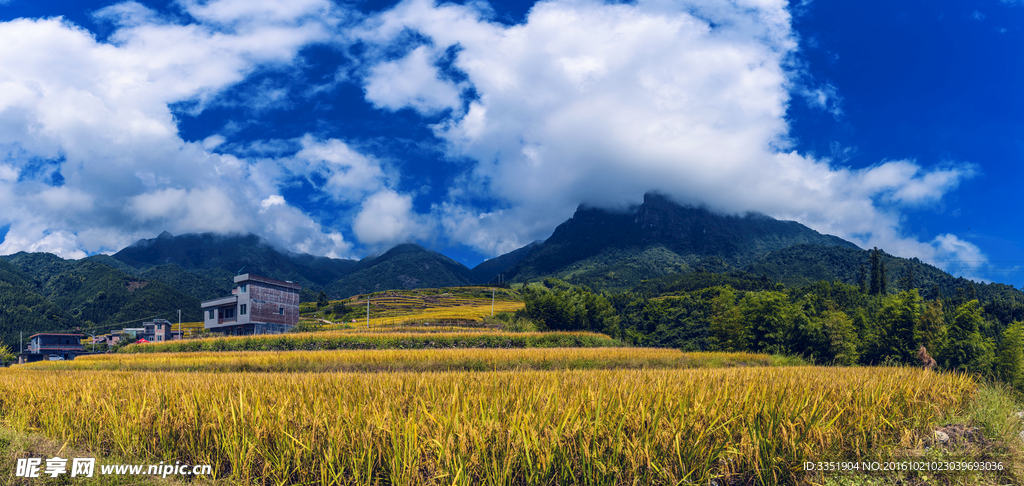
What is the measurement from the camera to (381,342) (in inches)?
1223

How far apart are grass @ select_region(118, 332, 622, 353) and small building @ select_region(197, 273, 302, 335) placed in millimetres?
10568

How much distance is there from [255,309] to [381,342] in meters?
23.4

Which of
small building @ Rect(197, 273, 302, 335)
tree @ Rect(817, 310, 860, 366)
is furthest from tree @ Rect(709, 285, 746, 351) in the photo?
small building @ Rect(197, 273, 302, 335)

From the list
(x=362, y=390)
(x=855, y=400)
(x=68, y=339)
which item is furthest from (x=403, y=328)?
(x=68, y=339)

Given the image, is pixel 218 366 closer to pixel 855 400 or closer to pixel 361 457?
pixel 361 457

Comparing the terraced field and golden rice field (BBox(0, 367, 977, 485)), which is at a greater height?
golden rice field (BBox(0, 367, 977, 485))

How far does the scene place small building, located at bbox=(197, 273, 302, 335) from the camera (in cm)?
4647

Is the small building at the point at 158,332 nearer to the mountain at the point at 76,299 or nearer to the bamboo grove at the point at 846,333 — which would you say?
the mountain at the point at 76,299

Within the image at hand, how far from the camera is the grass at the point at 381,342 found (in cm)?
3062

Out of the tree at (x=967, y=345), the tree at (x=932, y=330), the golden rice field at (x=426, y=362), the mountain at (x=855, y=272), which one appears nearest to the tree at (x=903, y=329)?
the tree at (x=932, y=330)

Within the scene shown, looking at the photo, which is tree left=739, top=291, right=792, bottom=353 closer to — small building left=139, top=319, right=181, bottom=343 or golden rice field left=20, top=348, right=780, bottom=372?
golden rice field left=20, top=348, right=780, bottom=372

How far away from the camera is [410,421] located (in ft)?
14.1

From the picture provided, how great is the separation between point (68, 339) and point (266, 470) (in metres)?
92.1

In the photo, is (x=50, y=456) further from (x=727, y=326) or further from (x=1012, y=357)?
(x=1012, y=357)
